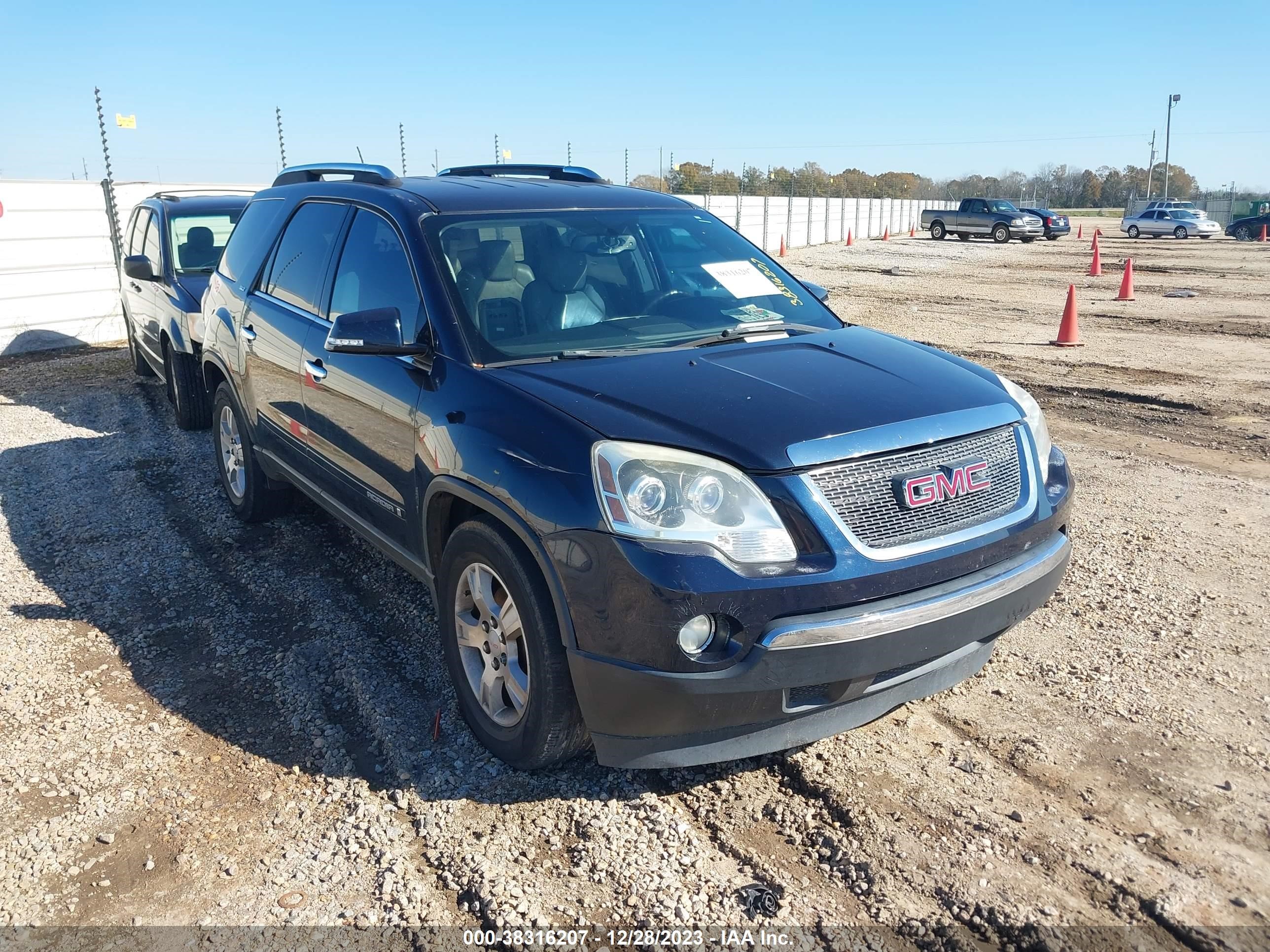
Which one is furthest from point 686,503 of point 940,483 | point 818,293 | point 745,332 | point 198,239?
point 198,239

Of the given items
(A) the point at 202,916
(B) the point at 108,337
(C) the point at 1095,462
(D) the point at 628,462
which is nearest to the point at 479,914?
(A) the point at 202,916

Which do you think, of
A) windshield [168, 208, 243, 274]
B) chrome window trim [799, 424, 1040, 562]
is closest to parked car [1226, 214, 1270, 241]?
windshield [168, 208, 243, 274]

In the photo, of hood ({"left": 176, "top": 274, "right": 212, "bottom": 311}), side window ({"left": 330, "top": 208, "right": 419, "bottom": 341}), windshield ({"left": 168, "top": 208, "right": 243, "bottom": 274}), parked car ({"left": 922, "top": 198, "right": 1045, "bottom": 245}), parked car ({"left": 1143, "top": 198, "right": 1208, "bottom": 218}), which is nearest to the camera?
side window ({"left": 330, "top": 208, "right": 419, "bottom": 341})

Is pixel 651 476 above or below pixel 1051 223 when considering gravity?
below

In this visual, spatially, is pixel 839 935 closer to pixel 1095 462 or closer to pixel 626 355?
pixel 626 355

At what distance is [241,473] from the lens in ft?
19.3

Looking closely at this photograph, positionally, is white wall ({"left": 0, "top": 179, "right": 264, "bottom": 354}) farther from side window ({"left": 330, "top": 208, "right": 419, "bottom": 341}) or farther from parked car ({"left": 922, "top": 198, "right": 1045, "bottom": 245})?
parked car ({"left": 922, "top": 198, "right": 1045, "bottom": 245})

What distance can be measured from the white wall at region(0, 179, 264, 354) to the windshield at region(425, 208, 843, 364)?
10.2 metres

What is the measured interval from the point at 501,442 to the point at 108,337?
13075 mm

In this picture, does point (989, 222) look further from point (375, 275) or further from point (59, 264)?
point (375, 275)

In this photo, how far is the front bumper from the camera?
2641 millimetres

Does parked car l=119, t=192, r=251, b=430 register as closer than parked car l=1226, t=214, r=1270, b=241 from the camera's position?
Yes

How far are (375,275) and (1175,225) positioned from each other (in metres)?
44.4

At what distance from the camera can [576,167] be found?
541 cm
